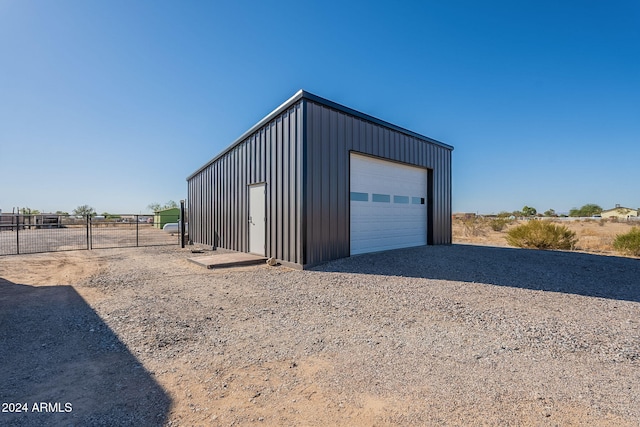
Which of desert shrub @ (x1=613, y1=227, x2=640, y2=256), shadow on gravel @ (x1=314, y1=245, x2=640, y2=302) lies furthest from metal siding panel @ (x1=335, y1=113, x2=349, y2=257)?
desert shrub @ (x1=613, y1=227, x2=640, y2=256)

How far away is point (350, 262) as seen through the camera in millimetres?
7582

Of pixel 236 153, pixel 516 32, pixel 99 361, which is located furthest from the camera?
pixel 236 153

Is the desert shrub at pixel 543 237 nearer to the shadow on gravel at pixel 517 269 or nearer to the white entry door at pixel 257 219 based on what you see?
the shadow on gravel at pixel 517 269

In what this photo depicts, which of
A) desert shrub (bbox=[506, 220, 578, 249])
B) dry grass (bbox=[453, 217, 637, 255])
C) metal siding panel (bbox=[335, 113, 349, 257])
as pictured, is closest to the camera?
metal siding panel (bbox=[335, 113, 349, 257])

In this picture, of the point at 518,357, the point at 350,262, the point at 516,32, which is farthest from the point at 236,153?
the point at 516,32

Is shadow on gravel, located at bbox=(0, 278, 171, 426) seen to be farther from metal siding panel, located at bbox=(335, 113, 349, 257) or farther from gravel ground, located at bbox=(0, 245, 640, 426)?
metal siding panel, located at bbox=(335, 113, 349, 257)

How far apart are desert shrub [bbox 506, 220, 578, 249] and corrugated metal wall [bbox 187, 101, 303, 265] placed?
11.6 meters

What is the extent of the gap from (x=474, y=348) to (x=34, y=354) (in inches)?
179

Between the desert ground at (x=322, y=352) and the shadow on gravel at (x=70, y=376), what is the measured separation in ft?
0.05

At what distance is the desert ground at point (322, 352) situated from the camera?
6.40ft

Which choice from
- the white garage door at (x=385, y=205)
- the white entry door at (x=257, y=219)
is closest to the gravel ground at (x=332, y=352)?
the white entry door at (x=257, y=219)

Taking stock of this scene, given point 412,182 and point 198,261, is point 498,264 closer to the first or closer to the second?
point 412,182

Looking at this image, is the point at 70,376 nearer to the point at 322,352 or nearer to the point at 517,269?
the point at 322,352

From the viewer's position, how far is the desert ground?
76.9 inches
